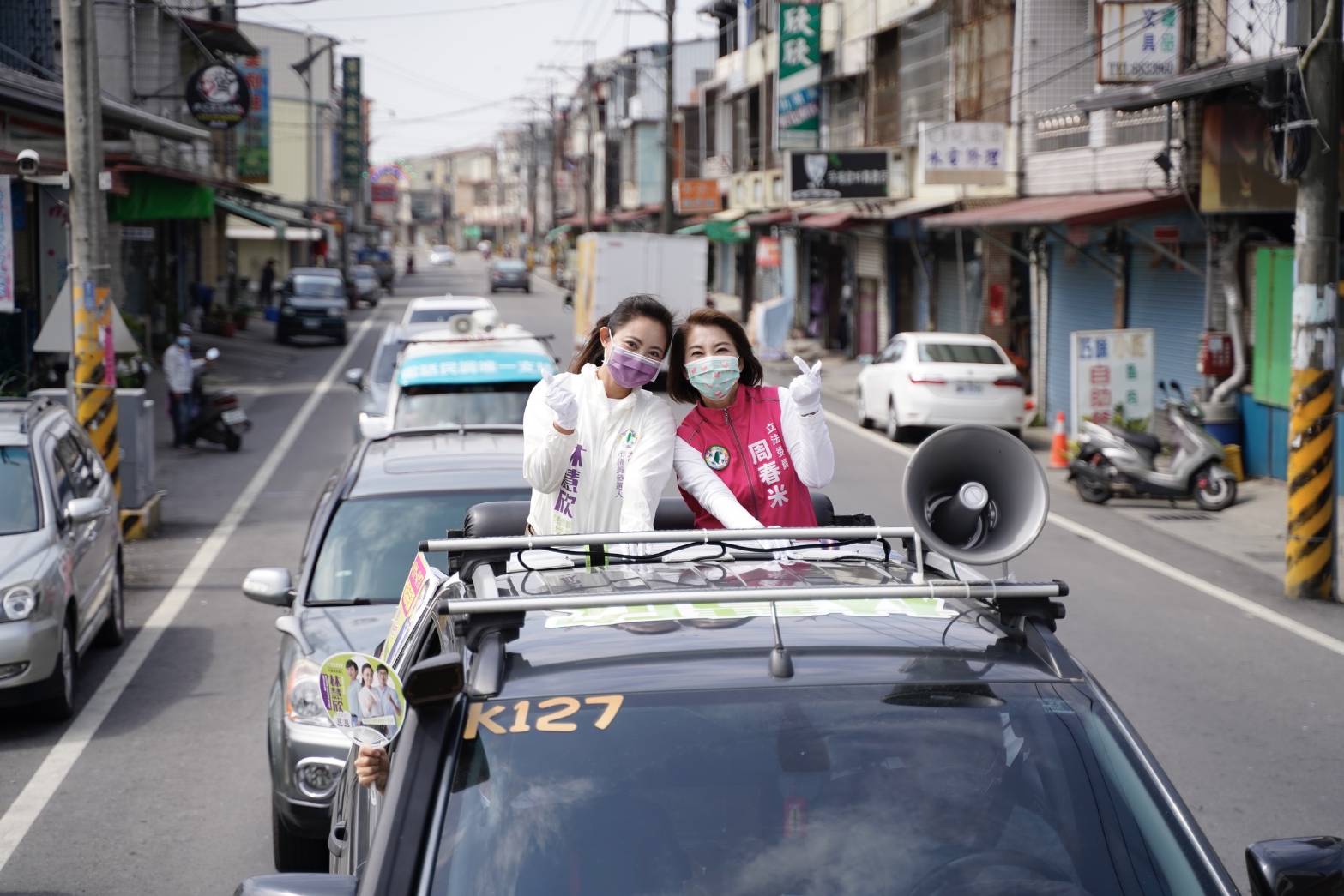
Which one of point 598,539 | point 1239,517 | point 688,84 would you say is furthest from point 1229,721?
point 688,84

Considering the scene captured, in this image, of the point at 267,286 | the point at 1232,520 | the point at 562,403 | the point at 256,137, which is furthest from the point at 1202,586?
the point at 267,286

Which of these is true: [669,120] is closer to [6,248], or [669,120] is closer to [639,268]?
[639,268]

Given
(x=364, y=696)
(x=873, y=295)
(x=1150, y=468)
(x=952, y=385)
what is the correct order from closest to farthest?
(x=364, y=696)
(x=1150, y=468)
(x=952, y=385)
(x=873, y=295)

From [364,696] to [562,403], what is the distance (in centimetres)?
195

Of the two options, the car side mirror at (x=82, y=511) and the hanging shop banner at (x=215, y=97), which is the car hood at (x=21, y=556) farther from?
the hanging shop banner at (x=215, y=97)

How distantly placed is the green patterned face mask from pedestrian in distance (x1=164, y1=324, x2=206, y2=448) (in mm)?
19779

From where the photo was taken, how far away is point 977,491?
413 centimetres

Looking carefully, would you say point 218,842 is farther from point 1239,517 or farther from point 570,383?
point 1239,517

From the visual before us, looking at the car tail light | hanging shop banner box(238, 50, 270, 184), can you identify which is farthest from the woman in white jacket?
hanging shop banner box(238, 50, 270, 184)

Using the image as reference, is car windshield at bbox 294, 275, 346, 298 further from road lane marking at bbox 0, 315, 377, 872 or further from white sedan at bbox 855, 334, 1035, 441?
road lane marking at bbox 0, 315, 377, 872

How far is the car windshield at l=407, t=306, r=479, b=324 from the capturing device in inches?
1012

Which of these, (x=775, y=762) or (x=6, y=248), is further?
(x=6, y=248)

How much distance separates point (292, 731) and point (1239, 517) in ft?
43.5

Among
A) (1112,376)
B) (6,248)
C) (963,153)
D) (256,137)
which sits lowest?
(1112,376)
